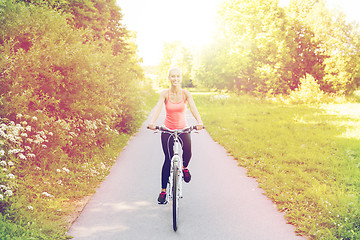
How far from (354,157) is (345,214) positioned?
15.5 feet

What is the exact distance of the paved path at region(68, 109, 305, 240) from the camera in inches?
164

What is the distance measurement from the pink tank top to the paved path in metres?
1.38

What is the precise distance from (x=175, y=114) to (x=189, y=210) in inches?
61.5

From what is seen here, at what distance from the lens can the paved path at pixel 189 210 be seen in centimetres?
416

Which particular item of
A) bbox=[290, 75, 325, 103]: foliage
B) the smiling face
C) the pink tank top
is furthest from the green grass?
bbox=[290, 75, 325, 103]: foliage

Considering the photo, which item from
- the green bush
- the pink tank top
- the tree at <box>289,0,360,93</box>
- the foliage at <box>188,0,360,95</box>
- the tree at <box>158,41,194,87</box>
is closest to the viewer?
the green bush

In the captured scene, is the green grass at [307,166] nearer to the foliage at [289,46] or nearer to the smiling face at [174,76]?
the smiling face at [174,76]

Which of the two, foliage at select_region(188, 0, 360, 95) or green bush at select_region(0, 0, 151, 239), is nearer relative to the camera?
green bush at select_region(0, 0, 151, 239)

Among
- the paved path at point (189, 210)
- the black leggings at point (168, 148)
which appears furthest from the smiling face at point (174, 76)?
the paved path at point (189, 210)

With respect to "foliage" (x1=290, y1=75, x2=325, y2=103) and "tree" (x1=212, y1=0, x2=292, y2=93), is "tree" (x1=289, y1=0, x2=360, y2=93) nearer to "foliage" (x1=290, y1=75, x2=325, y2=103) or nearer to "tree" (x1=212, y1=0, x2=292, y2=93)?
"tree" (x1=212, y1=0, x2=292, y2=93)

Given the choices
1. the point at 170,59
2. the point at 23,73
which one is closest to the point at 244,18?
the point at 23,73

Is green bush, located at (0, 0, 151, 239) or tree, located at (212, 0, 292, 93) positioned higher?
tree, located at (212, 0, 292, 93)

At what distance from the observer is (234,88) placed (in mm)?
38781

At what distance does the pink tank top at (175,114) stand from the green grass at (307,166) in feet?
7.08
